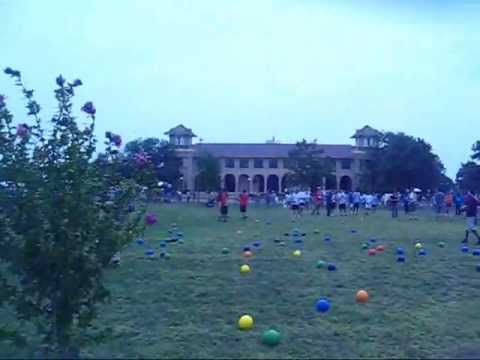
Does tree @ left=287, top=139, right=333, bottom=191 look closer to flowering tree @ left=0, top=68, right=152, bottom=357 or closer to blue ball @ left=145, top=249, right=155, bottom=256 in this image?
blue ball @ left=145, top=249, right=155, bottom=256

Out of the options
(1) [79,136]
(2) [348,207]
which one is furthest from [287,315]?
(2) [348,207]

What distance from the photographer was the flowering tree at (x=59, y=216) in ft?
19.5

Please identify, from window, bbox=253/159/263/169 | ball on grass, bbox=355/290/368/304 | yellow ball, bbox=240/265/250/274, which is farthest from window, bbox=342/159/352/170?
ball on grass, bbox=355/290/368/304

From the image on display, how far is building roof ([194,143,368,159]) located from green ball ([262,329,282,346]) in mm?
95997

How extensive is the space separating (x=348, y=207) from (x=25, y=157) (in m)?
40.0

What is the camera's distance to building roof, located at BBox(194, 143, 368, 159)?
344ft

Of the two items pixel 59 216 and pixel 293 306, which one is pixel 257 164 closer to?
pixel 293 306

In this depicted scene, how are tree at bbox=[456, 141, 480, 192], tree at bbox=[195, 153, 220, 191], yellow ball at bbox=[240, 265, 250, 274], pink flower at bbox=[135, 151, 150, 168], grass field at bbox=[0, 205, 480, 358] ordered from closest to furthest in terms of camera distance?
pink flower at bbox=[135, 151, 150, 168], grass field at bbox=[0, 205, 480, 358], yellow ball at bbox=[240, 265, 250, 274], tree at bbox=[456, 141, 480, 192], tree at bbox=[195, 153, 220, 191]

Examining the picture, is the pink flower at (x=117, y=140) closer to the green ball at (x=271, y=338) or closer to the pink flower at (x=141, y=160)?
the pink flower at (x=141, y=160)

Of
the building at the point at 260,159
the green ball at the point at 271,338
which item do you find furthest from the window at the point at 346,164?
the green ball at the point at 271,338

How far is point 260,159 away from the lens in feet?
347

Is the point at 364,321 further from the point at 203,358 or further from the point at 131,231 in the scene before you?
the point at 131,231

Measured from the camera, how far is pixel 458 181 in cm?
7962

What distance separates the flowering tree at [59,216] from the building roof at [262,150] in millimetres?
97032
